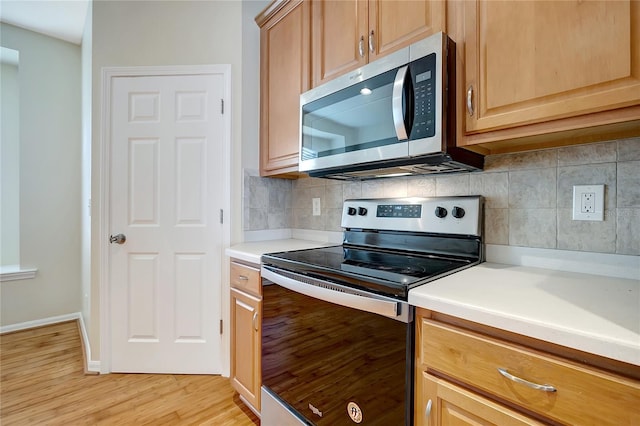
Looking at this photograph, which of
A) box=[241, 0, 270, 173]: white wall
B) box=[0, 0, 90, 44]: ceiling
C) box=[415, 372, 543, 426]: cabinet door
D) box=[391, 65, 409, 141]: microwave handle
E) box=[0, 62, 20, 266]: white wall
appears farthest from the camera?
box=[0, 62, 20, 266]: white wall

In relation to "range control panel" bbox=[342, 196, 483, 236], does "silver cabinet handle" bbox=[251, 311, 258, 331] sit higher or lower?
lower

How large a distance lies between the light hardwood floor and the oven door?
17.5 inches

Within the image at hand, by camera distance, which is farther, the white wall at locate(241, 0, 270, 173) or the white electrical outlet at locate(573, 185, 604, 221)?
the white wall at locate(241, 0, 270, 173)

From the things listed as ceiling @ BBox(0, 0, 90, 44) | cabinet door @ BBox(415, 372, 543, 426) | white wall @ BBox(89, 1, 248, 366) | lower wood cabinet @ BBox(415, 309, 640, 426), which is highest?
ceiling @ BBox(0, 0, 90, 44)

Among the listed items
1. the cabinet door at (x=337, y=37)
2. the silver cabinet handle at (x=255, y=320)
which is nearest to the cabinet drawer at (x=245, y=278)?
the silver cabinet handle at (x=255, y=320)

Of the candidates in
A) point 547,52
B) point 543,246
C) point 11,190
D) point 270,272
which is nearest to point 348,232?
point 270,272

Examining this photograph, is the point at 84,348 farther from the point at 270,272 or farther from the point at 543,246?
the point at 543,246

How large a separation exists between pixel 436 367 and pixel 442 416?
13cm

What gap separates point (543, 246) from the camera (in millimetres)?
1142

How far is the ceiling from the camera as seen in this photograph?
7.97ft

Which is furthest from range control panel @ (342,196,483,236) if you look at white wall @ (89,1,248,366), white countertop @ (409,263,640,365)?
white wall @ (89,1,248,366)

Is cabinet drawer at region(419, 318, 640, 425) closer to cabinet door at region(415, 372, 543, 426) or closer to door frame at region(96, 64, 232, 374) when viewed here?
cabinet door at region(415, 372, 543, 426)

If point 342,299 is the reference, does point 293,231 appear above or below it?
above

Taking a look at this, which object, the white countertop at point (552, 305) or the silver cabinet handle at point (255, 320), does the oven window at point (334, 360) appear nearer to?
the silver cabinet handle at point (255, 320)
